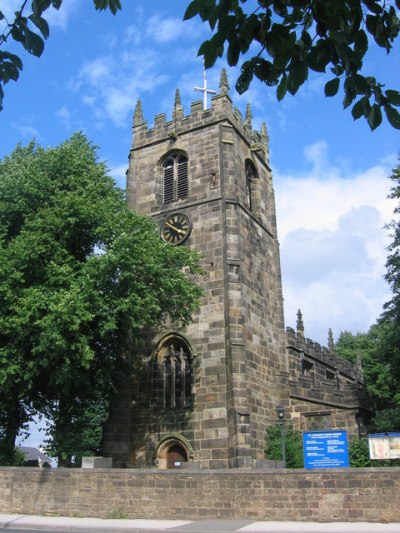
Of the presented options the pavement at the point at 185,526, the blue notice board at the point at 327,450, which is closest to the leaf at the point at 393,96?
the pavement at the point at 185,526

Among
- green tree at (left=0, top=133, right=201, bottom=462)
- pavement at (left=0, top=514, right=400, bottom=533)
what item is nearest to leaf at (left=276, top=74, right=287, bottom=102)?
pavement at (left=0, top=514, right=400, bottom=533)

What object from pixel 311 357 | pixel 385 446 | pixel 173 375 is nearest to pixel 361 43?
pixel 385 446

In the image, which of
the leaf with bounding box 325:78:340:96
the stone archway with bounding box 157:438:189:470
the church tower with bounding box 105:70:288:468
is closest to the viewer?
the leaf with bounding box 325:78:340:96

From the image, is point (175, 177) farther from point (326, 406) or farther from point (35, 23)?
point (35, 23)

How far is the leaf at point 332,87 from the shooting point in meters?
3.91

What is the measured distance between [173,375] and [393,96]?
2066 centimetres

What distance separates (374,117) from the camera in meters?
3.89

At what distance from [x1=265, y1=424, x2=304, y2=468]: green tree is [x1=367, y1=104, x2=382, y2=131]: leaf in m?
19.5

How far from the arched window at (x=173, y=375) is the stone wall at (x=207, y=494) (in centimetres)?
650

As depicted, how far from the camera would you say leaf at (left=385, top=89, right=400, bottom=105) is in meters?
3.79

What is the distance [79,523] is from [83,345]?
18.1ft

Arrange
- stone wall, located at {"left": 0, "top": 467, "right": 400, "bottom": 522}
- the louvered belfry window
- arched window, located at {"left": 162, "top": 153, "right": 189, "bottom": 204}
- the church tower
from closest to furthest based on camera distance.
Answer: stone wall, located at {"left": 0, "top": 467, "right": 400, "bottom": 522} < the church tower < arched window, located at {"left": 162, "top": 153, "right": 189, "bottom": 204} < the louvered belfry window

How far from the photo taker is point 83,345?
18516mm

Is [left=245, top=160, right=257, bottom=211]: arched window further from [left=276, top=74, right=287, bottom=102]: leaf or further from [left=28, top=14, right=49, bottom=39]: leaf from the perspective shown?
[left=276, top=74, right=287, bottom=102]: leaf
